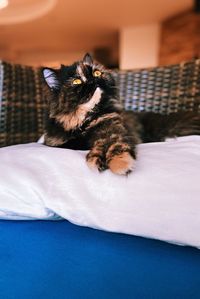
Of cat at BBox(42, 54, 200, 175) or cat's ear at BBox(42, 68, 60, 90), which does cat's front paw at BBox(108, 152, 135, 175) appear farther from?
cat's ear at BBox(42, 68, 60, 90)

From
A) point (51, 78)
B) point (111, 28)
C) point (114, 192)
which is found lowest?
point (114, 192)

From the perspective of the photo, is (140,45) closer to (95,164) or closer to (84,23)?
(84,23)

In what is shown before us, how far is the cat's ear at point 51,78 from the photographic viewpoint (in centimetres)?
95

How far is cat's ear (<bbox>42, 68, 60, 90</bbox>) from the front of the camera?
3.10ft

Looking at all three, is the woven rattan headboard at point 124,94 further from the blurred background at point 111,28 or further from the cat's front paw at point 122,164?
the blurred background at point 111,28

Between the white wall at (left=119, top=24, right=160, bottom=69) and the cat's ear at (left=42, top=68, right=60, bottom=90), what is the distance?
3.43m

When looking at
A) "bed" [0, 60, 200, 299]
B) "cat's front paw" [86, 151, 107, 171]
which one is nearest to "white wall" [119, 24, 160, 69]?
"cat's front paw" [86, 151, 107, 171]

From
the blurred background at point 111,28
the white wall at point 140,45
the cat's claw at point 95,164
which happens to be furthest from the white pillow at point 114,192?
the white wall at point 140,45

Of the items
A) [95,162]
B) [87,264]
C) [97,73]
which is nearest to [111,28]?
[97,73]

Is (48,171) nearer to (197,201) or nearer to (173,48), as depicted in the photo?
(197,201)

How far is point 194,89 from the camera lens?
1.17 meters

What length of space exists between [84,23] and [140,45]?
0.86m

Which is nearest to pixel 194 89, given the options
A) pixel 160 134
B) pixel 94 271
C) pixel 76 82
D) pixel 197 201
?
pixel 160 134

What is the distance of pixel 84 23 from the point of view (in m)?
4.09
